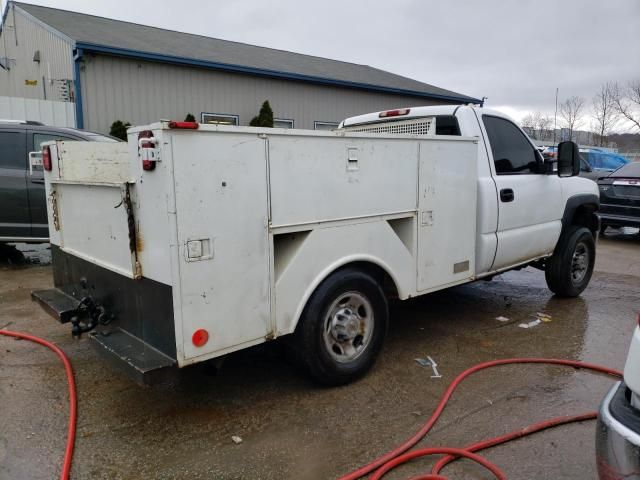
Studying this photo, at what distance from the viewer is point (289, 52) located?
19.4m

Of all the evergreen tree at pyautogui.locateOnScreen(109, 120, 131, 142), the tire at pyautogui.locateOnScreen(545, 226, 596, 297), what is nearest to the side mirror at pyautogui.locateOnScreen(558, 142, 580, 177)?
the tire at pyautogui.locateOnScreen(545, 226, 596, 297)

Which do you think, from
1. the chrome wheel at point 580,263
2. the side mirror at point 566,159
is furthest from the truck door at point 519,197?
the chrome wheel at point 580,263

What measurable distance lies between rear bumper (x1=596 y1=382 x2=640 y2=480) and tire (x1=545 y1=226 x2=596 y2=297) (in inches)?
163

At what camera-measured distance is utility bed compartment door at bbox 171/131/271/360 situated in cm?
272

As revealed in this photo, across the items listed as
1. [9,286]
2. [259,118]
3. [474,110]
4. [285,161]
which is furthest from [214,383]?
[259,118]

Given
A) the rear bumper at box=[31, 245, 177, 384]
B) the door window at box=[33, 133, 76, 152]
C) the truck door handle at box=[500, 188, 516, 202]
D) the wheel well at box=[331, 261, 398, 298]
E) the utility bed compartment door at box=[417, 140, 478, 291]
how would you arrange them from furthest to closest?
the door window at box=[33, 133, 76, 152] < the truck door handle at box=[500, 188, 516, 202] < the utility bed compartment door at box=[417, 140, 478, 291] < the wheel well at box=[331, 261, 398, 298] < the rear bumper at box=[31, 245, 177, 384]

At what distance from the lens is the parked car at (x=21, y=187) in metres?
6.93

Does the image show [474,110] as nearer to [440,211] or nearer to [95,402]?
[440,211]

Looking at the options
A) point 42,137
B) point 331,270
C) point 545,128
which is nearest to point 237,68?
point 42,137

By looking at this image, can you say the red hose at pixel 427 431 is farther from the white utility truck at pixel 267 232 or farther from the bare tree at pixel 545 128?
the bare tree at pixel 545 128

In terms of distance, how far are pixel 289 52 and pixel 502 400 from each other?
59.3ft

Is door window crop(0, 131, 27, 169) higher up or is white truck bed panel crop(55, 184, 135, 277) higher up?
door window crop(0, 131, 27, 169)

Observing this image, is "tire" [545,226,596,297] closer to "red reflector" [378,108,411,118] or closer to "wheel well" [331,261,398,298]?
"red reflector" [378,108,411,118]

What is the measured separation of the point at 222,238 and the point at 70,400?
1714 mm
